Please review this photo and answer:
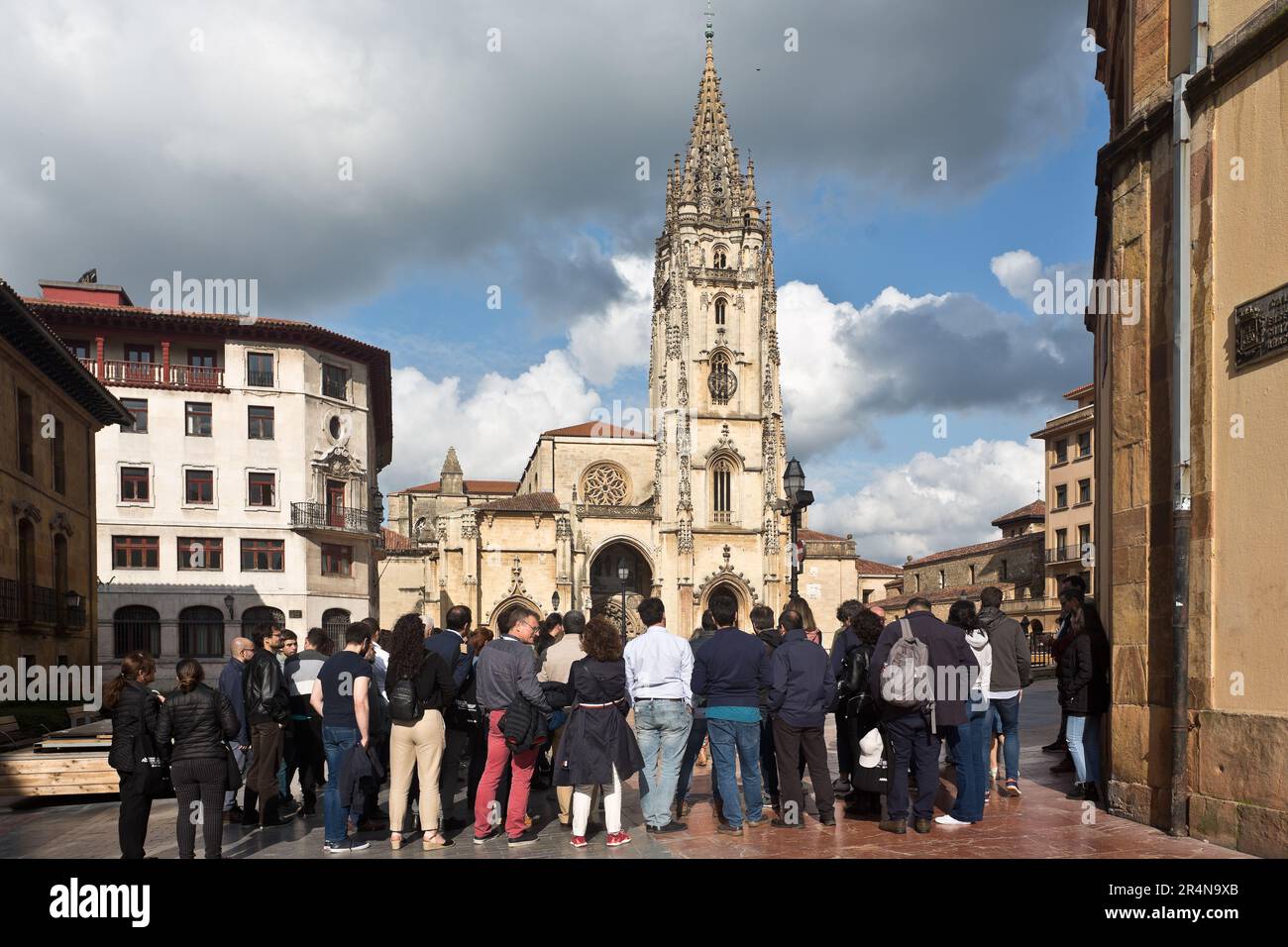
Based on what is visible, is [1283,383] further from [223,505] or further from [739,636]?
[223,505]

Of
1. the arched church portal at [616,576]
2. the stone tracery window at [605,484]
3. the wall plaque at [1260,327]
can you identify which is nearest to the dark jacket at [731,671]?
the wall plaque at [1260,327]

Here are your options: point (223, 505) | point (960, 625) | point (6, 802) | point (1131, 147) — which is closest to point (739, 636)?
point (960, 625)

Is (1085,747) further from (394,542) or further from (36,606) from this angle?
(394,542)

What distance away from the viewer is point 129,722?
6.84 m

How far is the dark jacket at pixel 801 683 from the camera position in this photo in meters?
8.33

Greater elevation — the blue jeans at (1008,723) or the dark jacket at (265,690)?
the dark jacket at (265,690)

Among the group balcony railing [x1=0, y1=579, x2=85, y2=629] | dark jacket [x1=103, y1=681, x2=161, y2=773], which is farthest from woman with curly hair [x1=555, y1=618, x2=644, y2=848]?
balcony railing [x1=0, y1=579, x2=85, y2=629]

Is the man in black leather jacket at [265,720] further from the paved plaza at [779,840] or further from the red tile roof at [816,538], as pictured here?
the red tile roof at [816,538]

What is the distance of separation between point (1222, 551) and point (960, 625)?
2186 mm

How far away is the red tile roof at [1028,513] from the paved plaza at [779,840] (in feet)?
183

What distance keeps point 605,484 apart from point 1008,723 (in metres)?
55.6

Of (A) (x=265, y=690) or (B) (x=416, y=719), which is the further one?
(A) (x=265, y=690)

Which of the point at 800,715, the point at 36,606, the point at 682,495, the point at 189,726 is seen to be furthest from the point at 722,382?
the point at 189,726
